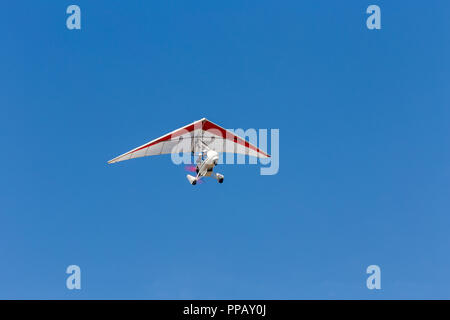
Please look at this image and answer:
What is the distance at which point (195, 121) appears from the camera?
58719 mm

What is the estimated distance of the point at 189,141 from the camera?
6003 centimetres

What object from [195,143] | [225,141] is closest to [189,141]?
[195,143]

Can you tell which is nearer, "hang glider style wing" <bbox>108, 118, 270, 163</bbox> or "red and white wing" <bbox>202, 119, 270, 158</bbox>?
"hang glider style wing" <bbox>108, 118, 270, 163</bbox>

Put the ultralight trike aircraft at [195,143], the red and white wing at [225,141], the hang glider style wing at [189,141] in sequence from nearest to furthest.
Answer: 1. the ultralight trike aircraft at [195,143]
2. the hang glider style wing at [189,141]
3. the red and white wing at [225,141]

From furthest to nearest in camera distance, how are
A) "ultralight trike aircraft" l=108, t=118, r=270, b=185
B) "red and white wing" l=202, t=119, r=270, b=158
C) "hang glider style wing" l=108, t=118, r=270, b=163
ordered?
1. "red and white wing" l=202, t=119, r=270, b=158
2. "hang glider style wing" l=108, t=118, r=270, b=163
3. "ultralight trike aircraft" l=108, t=118, r=270, b=185

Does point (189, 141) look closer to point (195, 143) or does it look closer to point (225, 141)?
point (195, 143)

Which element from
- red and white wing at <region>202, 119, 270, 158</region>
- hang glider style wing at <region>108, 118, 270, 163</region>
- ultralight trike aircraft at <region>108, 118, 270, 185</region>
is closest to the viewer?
ultralight trike aircraft at <region>108, 118, 270, 185</region>

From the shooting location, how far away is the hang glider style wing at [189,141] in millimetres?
59200

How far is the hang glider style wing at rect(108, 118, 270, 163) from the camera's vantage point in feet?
194

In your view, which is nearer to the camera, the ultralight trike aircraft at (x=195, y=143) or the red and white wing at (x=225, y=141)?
the ultralight trike aircraft at (x=195, y=143)
